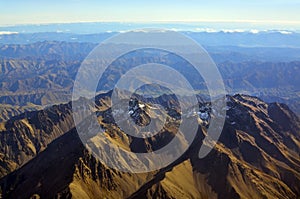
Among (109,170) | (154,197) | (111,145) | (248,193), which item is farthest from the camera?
(111,145)

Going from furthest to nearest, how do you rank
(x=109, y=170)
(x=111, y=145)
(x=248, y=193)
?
(x=111, y=145) → (x=109, y=170) → (x=248, y=193)

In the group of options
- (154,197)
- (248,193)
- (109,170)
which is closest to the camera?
(154,197)

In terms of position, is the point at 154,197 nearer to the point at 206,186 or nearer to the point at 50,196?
the point at 206,186

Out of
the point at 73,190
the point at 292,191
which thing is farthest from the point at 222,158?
the point at 73,190

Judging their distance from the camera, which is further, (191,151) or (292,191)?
(191,151)

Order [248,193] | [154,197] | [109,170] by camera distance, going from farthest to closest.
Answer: [109,170]
[248,193]
[154,197]

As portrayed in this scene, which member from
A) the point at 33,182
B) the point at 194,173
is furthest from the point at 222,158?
the point at 33,182

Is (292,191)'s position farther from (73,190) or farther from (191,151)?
(73,190)

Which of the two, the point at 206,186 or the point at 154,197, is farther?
the point at 206,186

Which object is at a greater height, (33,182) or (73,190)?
(73,190)
